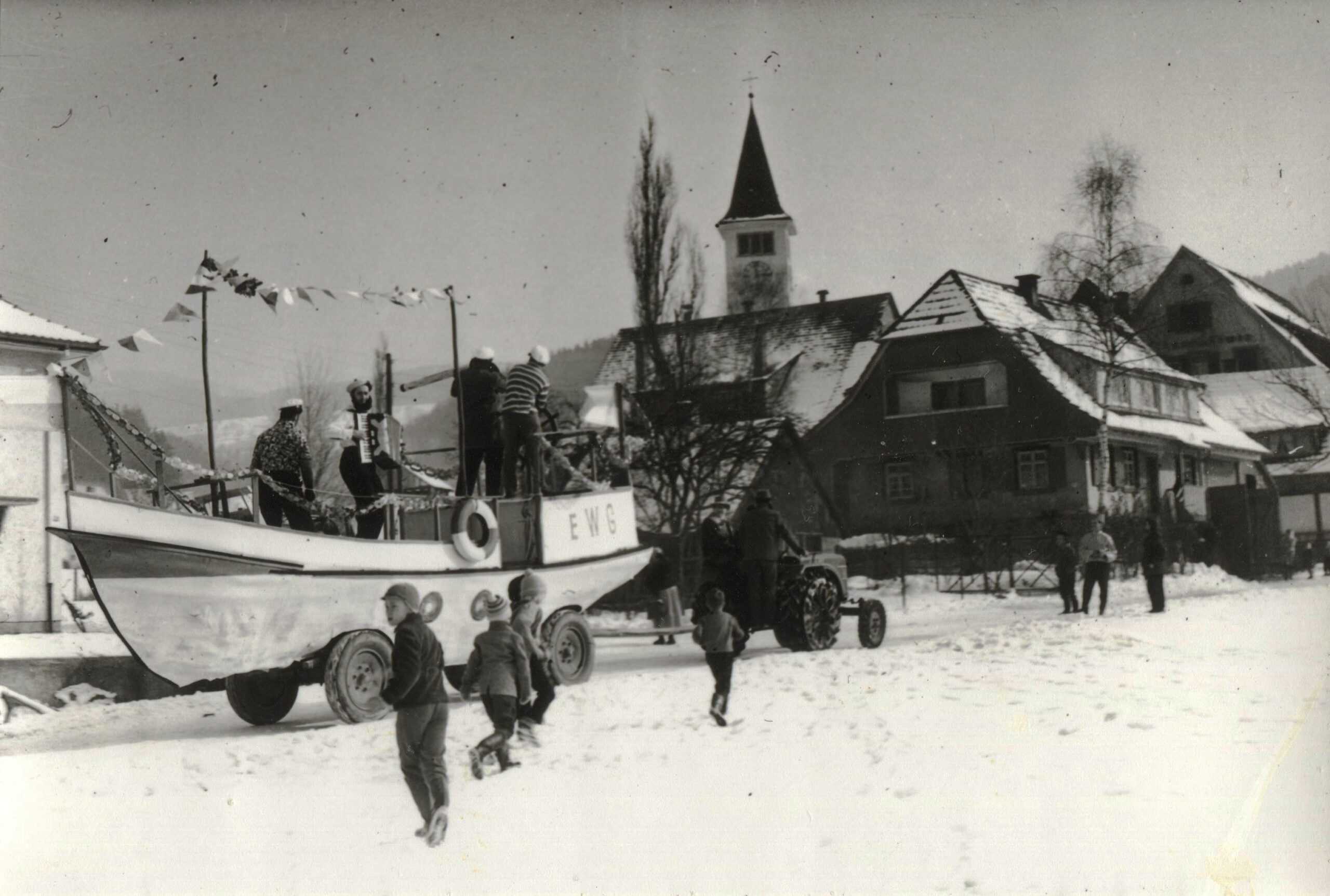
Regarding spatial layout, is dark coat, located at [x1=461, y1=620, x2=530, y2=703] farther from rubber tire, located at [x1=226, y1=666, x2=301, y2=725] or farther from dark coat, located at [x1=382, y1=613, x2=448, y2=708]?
rubber tire, located at [x1=226, y1=666, x2=301, y2=725]

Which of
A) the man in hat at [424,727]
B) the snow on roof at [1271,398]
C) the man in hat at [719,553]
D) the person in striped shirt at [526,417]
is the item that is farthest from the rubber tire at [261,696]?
the snow on roof at [1271,398]

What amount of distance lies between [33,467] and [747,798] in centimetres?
323

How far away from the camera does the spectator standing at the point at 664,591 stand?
24.9ft

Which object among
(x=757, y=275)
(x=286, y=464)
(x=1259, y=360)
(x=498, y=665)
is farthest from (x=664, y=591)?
(x=1259, y=360)

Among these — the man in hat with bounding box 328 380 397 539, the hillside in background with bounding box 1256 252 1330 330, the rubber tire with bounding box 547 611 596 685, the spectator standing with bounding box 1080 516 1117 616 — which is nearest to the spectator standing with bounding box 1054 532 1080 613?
the spectator standing with bounding box 1080 516 1117 616

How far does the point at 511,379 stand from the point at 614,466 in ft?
3.51

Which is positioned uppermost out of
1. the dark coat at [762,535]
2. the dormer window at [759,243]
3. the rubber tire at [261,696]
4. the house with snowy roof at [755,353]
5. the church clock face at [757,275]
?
the dormer window at [759,243]

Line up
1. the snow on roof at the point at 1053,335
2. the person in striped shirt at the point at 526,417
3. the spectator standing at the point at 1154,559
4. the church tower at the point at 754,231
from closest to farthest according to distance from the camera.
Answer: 1. the church tower at the point at 754,231
2. the person in striped shirt at the point at 526,417
3. the snow on roof at the point at 1053,335
4. the spectator standing at the point at 1154,559

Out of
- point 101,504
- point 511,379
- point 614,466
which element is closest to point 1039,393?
point 614,466

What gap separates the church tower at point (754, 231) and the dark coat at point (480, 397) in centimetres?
127

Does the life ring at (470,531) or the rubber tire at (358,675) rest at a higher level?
the life ring at (470,531)

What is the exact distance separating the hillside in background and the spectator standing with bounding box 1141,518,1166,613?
2.95 meters

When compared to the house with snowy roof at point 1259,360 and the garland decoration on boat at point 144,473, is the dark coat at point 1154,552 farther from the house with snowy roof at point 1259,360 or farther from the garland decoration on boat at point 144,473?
the garland decoration on boat at point 144,473

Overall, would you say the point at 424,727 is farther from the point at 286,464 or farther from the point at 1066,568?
the point at 1066,568
